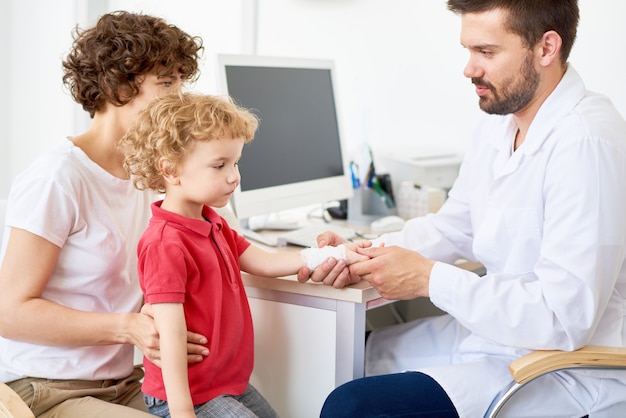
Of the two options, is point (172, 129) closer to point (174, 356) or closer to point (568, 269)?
point (174, 356)

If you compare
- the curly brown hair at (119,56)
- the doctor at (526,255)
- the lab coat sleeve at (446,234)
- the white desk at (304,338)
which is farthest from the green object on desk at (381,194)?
the curly brown hair at (119,56)

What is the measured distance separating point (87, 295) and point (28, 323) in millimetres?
158

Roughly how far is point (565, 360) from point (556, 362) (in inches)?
0.8

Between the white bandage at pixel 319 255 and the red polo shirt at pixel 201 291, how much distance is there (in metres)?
0.23

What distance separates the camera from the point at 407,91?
357 centimetres

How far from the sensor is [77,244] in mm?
1657

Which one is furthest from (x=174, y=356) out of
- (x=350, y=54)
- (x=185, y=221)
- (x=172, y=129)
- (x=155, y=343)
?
(x=350, y=54)

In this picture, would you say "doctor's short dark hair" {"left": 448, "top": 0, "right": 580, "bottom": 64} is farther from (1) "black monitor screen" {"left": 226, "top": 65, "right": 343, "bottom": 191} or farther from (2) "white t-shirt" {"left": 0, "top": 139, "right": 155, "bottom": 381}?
(2) "white t-shirt" {"left": 0, "top": 139, "right": 155, "bottom": 381}

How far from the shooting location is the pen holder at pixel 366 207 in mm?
2773

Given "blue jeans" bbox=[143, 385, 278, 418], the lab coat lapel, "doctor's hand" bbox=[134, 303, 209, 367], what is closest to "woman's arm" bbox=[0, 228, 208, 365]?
"doctor's hand" bbox=[134, 303, 209, 367]

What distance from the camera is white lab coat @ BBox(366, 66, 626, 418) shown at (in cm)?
166

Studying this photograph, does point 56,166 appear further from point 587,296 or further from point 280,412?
point 587,296

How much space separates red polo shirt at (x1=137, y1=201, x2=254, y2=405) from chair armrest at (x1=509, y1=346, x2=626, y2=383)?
0.56 m

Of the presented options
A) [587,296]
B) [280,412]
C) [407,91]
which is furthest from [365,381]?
[407,91]
